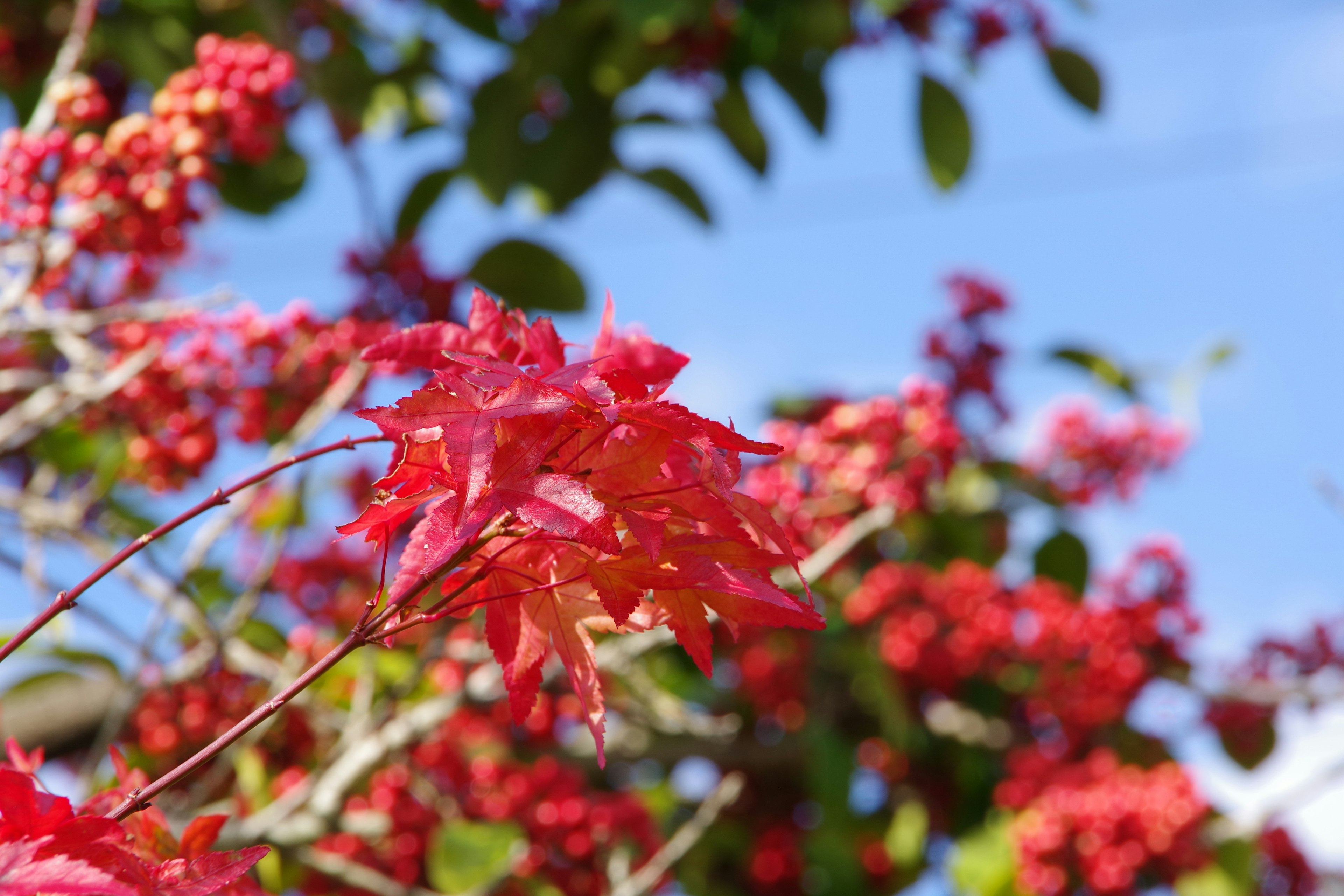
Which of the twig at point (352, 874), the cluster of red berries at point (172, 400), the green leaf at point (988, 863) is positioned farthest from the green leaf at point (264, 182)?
the green leaf at point (988, 863)

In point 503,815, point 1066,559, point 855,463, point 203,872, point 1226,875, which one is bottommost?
point 1226,875

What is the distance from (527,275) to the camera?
8.75ft

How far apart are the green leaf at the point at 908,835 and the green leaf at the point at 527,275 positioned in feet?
6.10

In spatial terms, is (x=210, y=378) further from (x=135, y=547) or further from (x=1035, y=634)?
(x=1035, y=634)

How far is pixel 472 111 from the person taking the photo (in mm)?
2770

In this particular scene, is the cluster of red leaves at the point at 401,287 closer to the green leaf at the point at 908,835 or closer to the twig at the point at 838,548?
the twig at the point at 838,548

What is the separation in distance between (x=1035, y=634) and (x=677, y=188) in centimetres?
174

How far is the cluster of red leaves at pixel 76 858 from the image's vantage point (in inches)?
27.1

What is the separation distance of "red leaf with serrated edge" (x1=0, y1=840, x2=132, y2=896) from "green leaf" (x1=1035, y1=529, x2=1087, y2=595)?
118 inches

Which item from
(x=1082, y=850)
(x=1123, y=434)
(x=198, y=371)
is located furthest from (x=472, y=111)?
(x=1082, y=850)

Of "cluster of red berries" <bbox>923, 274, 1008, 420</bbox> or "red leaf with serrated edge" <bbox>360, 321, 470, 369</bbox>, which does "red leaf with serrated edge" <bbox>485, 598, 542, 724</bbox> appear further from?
"cluster of red berries" <bbox>923, 274, 1008, 420</bbox>

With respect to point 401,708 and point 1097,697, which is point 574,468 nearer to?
point 401,708

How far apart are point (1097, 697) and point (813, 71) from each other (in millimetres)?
1960

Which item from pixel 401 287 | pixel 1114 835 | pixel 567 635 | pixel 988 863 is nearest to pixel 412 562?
pixel 567 635
